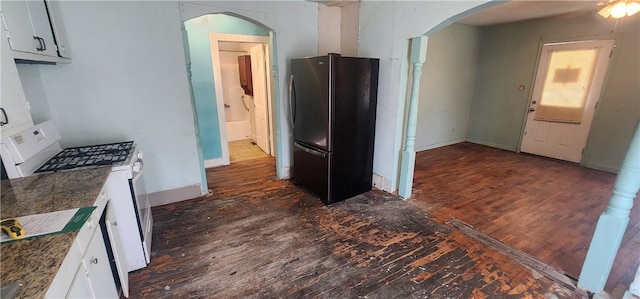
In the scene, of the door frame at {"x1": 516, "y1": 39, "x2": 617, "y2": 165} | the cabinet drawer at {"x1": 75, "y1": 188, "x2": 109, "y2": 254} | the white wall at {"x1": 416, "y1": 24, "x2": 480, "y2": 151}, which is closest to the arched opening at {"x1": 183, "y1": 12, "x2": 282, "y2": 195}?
the cabinet drawer at {"x1": 75, "y1": 188, "x2": 109, "y2": 254}

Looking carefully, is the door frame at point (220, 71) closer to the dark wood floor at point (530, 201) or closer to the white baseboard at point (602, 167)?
the dark wood floor at point (530, 201)

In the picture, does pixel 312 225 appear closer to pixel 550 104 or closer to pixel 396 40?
pixel 396 40

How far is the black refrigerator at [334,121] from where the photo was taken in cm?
280

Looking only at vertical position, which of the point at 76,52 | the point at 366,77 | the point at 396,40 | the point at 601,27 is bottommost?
the point at 366,77

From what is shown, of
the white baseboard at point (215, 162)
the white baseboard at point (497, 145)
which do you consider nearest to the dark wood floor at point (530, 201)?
the white baseboard at point (497, 145)

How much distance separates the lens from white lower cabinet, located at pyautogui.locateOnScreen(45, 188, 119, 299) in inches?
37.4

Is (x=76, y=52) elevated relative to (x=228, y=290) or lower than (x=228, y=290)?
elevated

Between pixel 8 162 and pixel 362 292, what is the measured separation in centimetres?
238

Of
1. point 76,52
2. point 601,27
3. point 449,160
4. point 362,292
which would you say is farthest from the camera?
point 449,160

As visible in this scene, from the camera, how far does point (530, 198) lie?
3273 mm

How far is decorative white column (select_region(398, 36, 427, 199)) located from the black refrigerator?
41 centimetres

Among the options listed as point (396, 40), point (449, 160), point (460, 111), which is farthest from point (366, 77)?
point (460, 111)

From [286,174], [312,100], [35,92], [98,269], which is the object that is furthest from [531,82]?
[35,92]

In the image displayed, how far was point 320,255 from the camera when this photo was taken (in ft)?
7.28
